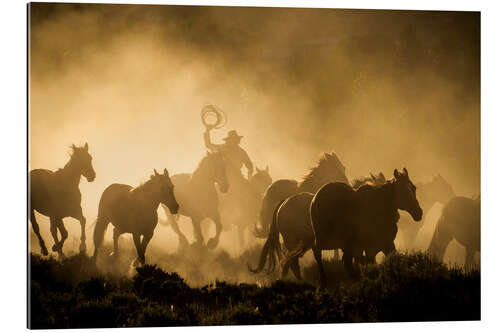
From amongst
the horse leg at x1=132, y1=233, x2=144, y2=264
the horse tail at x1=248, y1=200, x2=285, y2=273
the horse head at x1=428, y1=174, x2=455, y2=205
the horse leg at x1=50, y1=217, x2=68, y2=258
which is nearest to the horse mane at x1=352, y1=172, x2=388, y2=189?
the horse head at x1=428, y1=174, x2=455, y2=205

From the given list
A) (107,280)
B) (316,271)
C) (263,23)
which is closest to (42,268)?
(107,280)

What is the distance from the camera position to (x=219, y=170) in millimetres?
7852

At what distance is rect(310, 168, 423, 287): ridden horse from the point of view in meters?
7.82

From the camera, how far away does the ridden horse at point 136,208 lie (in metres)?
7.65

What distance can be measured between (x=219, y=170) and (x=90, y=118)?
122 cm

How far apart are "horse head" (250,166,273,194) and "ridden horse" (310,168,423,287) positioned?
1.46ft

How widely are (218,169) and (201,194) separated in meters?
0.27

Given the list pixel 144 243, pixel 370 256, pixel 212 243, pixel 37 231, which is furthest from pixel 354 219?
pixel 37 231

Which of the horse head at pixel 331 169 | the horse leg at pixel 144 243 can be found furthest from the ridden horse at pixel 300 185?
the horse leg at pixel 144 243

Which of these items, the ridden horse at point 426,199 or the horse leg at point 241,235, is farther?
the ridden horse at point 426,199

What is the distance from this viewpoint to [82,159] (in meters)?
7.56

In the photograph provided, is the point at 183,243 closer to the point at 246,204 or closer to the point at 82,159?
the point at 246,204

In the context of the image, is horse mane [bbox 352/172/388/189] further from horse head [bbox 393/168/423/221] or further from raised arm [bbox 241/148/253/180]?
raised arm [bbox 241/148/253/180]

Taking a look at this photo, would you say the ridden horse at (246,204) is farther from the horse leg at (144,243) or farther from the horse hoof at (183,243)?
the horse leg at (144,243)
